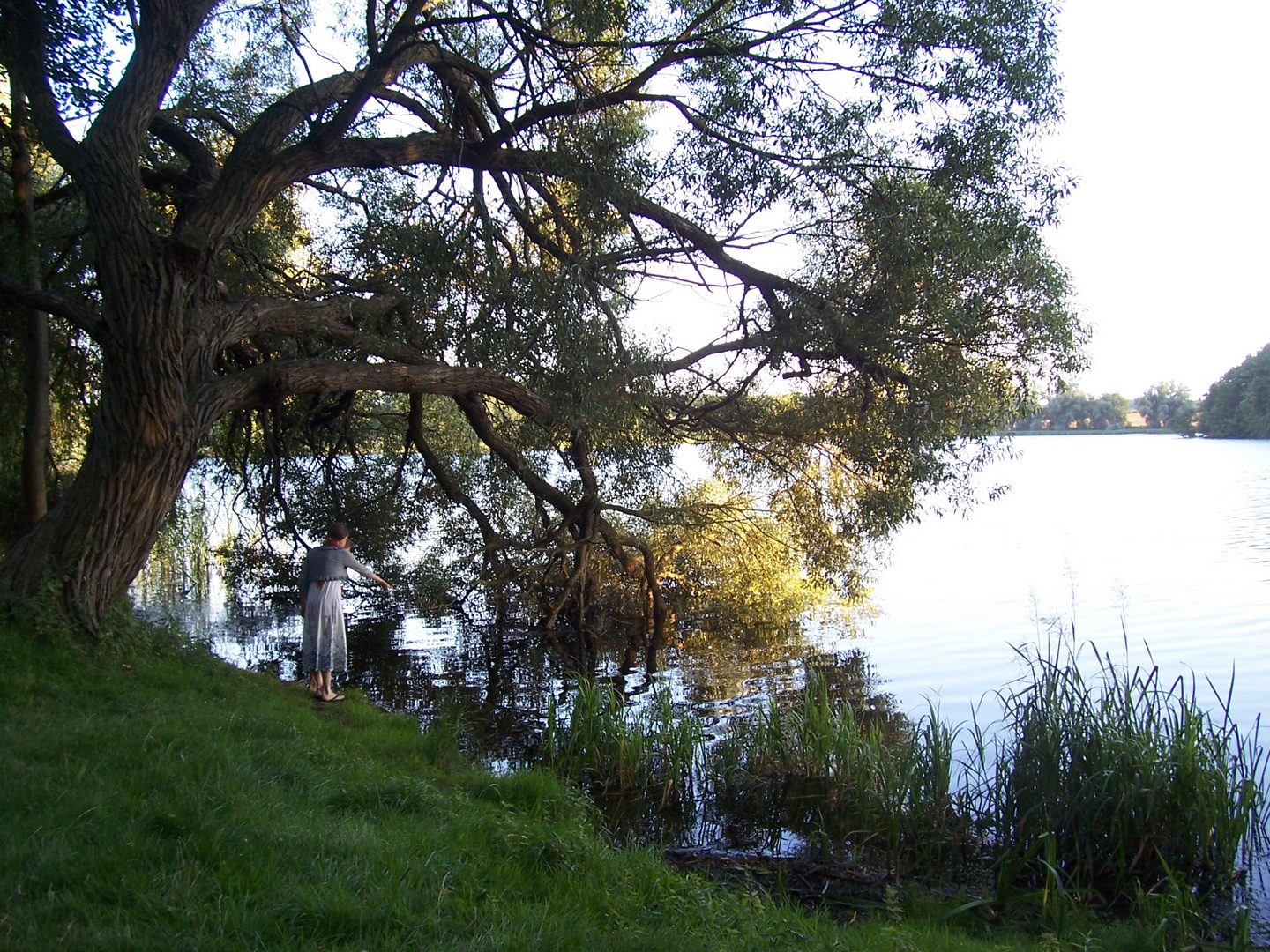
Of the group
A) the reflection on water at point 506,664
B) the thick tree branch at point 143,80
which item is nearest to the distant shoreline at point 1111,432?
the reflection on water at point 506,664

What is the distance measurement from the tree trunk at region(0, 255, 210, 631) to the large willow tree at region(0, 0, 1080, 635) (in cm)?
2

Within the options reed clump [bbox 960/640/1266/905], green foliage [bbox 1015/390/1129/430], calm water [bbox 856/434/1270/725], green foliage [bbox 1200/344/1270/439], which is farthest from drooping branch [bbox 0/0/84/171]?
green foliage [bbox 1015/390/1129/430]

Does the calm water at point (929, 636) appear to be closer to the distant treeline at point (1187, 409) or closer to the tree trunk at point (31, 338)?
the tree trunk at point (31, 338)

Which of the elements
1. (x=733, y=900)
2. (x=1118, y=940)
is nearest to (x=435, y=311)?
(x=733, y=900)

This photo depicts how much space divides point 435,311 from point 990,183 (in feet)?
19.0

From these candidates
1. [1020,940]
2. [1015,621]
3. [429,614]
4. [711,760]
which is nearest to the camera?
[1020,940]

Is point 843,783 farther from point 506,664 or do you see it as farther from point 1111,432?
point 1111,432

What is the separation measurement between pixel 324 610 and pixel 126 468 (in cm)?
242

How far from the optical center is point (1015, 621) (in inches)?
627

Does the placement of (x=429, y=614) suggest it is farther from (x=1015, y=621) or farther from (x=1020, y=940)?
(x=1020, y=940)

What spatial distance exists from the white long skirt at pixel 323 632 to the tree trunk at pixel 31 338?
9.31 feet

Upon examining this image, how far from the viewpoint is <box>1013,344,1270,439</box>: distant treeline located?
197ft

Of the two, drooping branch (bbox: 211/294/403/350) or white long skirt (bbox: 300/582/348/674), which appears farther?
white long skirt (bbox: 300/582/348/674)

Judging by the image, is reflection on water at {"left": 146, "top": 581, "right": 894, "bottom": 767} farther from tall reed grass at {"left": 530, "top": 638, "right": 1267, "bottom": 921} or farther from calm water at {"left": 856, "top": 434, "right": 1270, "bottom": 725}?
tall reed grass at {"left": 530, "top": 638, "right": 1267, "bottom": 921}
